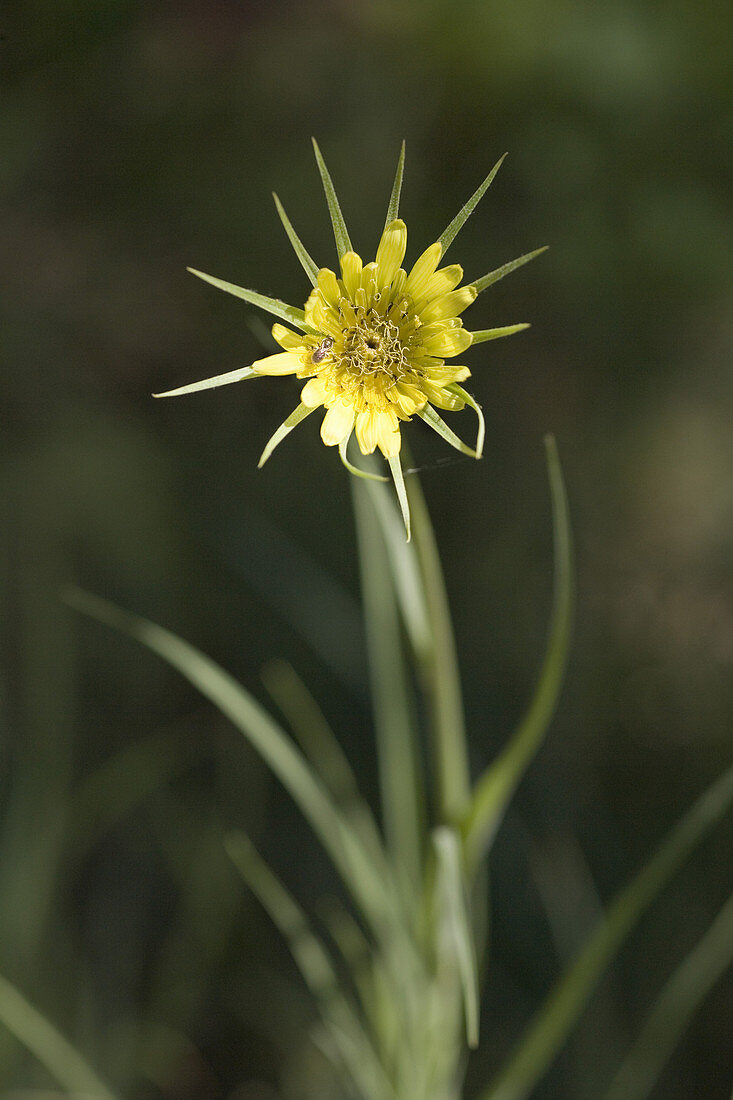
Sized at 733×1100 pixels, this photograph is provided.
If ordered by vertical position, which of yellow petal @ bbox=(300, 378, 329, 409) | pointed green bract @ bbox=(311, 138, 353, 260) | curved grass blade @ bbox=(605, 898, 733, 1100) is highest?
pointed green bract @ bbox=(311, 138, 353, 260)

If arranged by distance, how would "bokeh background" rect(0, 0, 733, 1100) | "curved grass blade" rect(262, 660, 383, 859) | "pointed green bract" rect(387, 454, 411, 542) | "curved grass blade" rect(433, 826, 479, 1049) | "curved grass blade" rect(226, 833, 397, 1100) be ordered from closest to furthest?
"pointed green bract" rect(387, 454, 411, 542) → "curved grass blade" rect(433, 826, 479, 1049) → "curved grass blade" rect(226, 833, 397, 1100) → "curved grass blade" rect(262, 660, 383, 859) → "bokeh background" rect(0, 0, 733, 1100)

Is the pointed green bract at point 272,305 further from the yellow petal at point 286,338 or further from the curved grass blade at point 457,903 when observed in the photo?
the curved grass blade at point 457,903

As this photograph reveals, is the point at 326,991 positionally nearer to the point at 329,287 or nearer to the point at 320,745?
the point at 320,745

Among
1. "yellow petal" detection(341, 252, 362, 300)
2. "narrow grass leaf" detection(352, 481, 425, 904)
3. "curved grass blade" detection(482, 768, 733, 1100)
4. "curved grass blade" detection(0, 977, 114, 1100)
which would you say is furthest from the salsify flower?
"curved grass blade" detection(0, 977, 114, 1100)

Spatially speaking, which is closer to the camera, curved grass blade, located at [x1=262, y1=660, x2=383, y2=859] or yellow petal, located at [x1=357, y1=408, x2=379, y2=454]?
yellow petal, located at [x1=357, y1=408, x2=379, y2=454]

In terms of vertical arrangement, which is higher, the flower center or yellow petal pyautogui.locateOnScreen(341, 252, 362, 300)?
yellow petal pyautogui.locateOnScreen(341, 252, 362, 300)

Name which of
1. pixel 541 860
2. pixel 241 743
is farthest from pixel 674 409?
pixel 241 743

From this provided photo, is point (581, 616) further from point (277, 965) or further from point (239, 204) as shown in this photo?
point (239, 204)

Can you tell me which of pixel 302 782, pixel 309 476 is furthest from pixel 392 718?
pixel 309 476

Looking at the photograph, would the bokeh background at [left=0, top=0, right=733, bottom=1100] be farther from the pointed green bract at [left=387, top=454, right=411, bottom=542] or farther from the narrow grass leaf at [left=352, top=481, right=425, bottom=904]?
the pointed green bract at [left=387, top=454, right=411, bottom=542]
